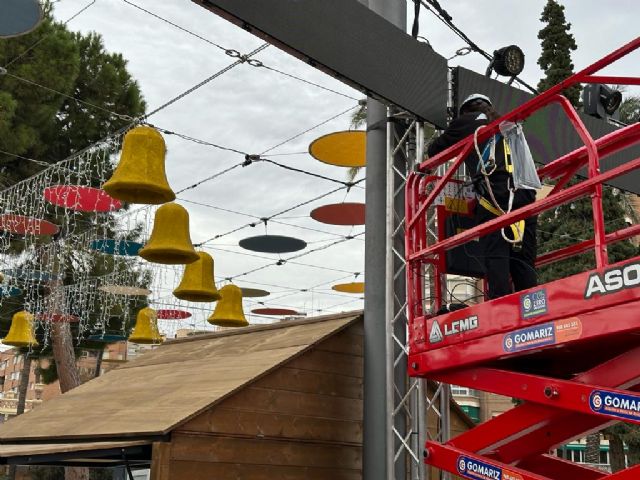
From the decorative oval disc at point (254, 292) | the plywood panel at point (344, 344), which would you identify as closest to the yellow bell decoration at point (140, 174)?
the plywood panel at point (344, 344)

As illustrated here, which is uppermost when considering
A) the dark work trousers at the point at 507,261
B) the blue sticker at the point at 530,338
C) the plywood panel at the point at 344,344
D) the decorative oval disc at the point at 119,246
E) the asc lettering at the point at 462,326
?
the decorative oval disc at the point at 119,246

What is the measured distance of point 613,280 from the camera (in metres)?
4.26

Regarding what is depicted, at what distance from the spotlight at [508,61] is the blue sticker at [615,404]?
516cm

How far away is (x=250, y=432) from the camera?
272 inches

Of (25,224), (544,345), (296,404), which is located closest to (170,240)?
(296,404)

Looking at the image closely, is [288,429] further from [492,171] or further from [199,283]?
[199,283]

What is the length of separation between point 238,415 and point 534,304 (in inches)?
122

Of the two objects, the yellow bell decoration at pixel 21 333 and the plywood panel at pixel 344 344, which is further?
the yellow bell decoration at pixel 21 333

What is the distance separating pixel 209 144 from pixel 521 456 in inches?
324

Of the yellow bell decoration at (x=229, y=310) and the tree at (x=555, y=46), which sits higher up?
the tree at (x=555, y=46)

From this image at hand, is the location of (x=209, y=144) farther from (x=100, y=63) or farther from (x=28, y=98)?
(x=100, y=63)

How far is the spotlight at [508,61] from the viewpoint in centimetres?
874

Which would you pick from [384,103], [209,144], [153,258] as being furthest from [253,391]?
[209,144]

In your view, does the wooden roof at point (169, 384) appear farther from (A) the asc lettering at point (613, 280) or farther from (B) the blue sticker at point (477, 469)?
(A) the asc lettering at point (613, 280)
